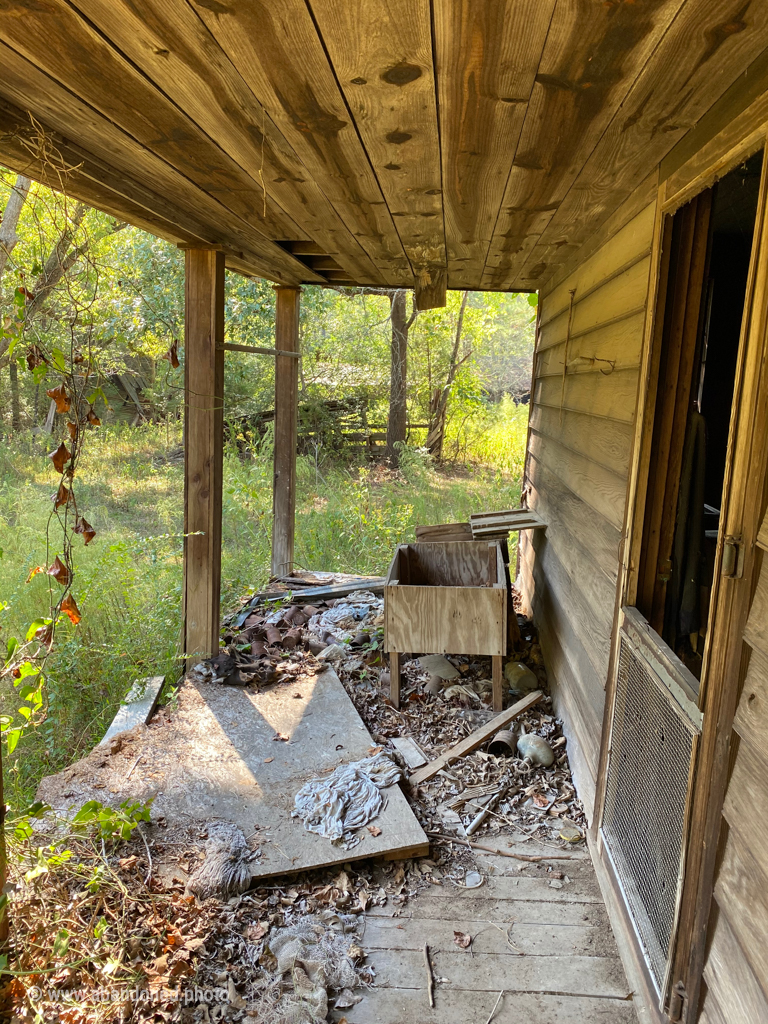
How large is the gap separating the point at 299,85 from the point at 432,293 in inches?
120

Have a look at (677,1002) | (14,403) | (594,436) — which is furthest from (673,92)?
(14,403)

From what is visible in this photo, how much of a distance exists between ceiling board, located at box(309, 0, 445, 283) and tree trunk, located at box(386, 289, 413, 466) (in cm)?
909

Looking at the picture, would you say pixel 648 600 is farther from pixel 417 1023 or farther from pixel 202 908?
pixel 202 908

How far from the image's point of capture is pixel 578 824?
303cm

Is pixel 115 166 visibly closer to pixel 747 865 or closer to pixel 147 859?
pixel 147 859

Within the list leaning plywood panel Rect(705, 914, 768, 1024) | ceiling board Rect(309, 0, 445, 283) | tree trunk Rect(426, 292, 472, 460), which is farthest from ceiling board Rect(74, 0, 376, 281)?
tree trunk Rect(426, 292, 472, 460)

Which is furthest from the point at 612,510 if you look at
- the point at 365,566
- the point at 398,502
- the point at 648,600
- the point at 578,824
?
the point at 398,502

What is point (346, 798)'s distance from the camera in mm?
3059

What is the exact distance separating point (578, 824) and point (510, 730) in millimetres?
769

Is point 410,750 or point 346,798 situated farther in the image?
point 410,750

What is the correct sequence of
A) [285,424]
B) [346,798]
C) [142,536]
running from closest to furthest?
[346,798] < [285,424] < [142,536]

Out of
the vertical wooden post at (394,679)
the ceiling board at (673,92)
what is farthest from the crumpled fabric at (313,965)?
the ceiling board at (673,92)

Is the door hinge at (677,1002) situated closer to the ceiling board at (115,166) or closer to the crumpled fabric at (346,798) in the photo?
the crumpled fabric at (346,798)

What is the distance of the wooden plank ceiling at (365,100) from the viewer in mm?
1487
